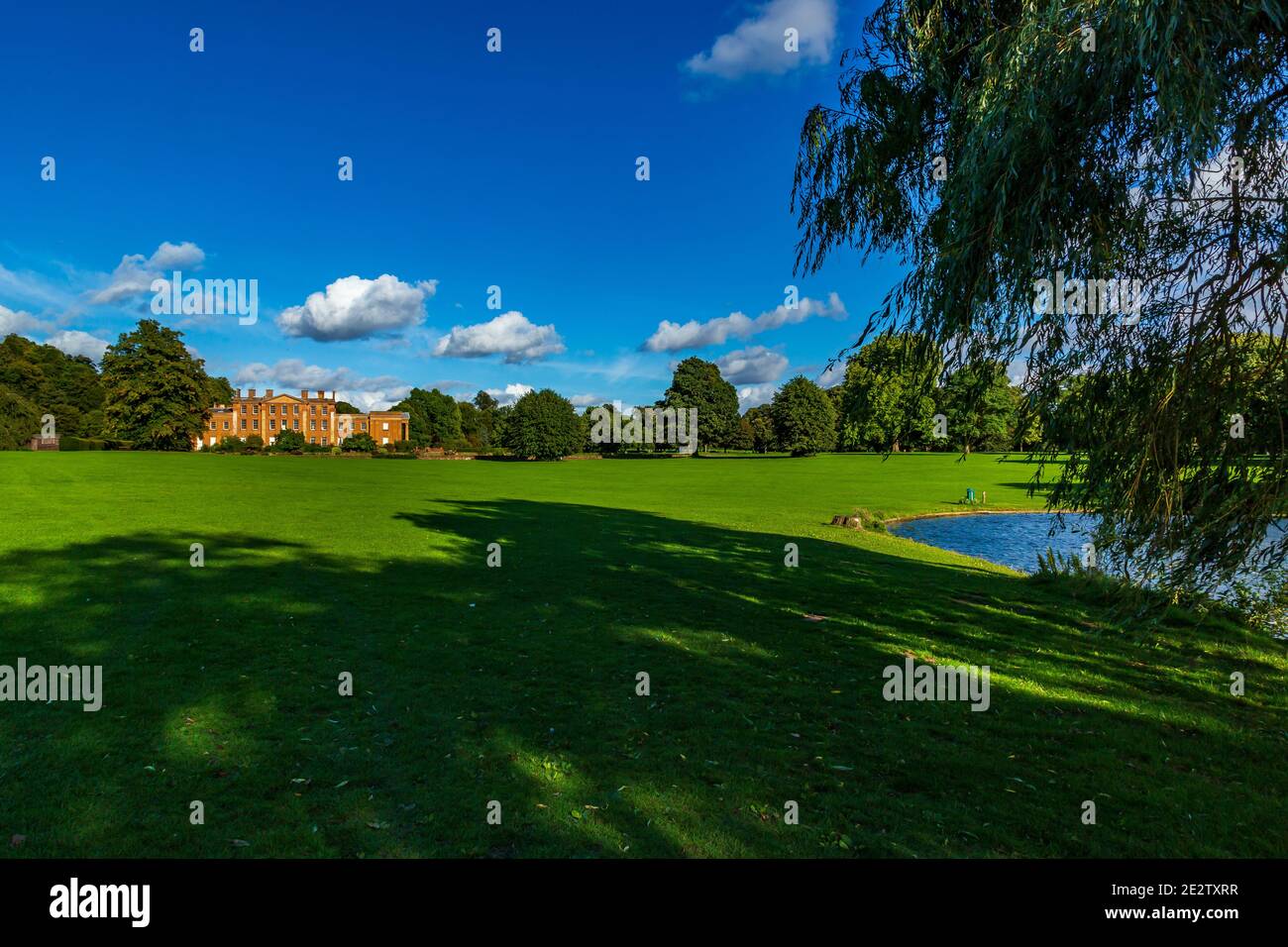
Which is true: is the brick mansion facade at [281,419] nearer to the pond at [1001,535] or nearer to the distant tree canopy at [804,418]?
the distant tree canopy at [804,418]

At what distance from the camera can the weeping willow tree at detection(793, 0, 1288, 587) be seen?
202 inches

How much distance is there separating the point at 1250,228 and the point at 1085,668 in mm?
6171

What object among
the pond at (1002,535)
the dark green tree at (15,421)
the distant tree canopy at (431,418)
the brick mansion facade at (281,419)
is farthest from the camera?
the distant tree canopy at (431,418)

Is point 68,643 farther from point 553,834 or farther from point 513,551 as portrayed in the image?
point 513,551

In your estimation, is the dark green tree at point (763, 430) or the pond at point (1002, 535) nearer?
the pond at point (1002, 535)

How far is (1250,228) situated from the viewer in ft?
19.2

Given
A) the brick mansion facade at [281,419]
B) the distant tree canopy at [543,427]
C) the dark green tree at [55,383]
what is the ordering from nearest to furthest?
1. the distant tree canopy at [543,427]
2. the dark green tree at [55,383]
3. the brick mansion facade at [281,419]

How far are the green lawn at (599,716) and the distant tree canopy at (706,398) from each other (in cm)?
9260

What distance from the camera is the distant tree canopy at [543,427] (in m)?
85.9

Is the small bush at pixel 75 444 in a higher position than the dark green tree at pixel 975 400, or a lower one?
higher

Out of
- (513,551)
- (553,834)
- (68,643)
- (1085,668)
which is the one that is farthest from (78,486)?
(1085,668)

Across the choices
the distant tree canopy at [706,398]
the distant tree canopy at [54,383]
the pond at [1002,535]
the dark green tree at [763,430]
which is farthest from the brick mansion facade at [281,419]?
the pond at [1002,535]

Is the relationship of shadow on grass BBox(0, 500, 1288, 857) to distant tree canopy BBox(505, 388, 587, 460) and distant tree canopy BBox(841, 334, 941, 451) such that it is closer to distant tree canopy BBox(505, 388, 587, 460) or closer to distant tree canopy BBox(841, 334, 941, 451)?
distant tree canopy BBox(841, 334, 941, 451)

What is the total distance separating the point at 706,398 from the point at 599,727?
4147 inches
